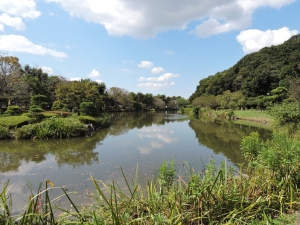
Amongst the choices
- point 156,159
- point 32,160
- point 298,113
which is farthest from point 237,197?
point 298,113

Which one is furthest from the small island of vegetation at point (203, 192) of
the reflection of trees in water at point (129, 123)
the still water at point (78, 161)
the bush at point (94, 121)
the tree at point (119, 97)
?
the tree at point (119, 97)

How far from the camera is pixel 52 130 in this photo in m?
10.1

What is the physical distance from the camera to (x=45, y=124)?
33.6 feet

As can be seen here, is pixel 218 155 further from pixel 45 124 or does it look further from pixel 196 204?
pixel 45 124

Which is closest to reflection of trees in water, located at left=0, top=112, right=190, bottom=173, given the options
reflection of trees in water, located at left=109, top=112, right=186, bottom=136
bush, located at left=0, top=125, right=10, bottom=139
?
bush, located at left=0, top=125, right=10, bottom=139

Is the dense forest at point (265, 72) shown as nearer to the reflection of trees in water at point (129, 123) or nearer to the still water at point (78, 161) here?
the reflection of trees in water at point (129, 123)

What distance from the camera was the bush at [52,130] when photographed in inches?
380

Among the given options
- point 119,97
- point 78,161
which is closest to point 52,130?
point 78,161

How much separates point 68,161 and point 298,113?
8987 millimetres

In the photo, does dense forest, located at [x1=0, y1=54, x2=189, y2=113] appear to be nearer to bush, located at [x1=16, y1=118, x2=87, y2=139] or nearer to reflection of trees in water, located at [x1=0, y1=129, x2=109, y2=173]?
bush, located at [x1=16, y1=118, x2=87, y2=139]

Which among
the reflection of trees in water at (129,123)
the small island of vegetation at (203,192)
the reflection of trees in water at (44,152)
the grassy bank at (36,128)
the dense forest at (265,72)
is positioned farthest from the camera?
the dense forest at (265,72)

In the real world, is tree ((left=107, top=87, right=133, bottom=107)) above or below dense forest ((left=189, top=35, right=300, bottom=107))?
below

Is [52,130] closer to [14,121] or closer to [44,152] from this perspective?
[14,121]

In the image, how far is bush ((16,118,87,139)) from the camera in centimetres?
965
